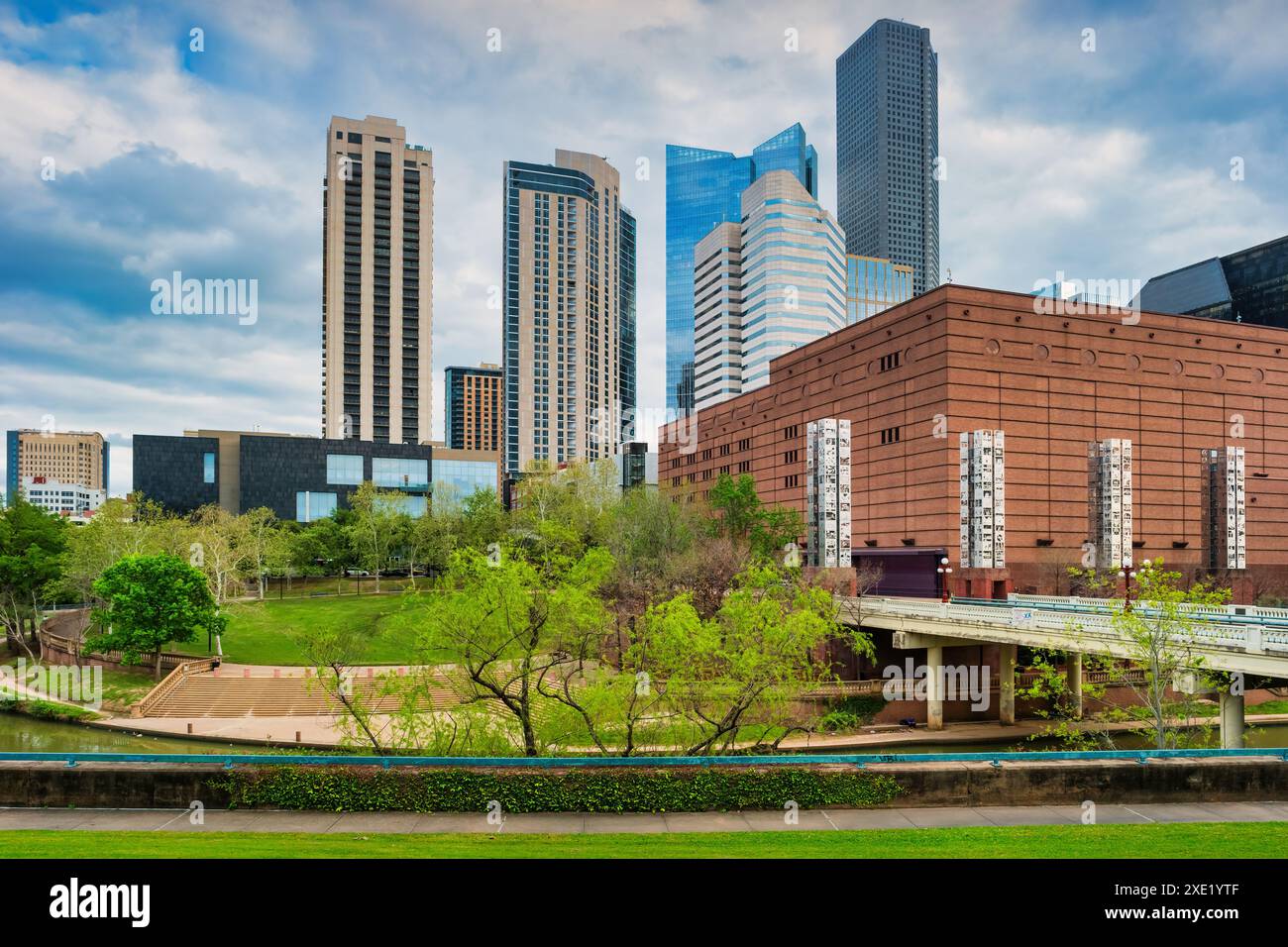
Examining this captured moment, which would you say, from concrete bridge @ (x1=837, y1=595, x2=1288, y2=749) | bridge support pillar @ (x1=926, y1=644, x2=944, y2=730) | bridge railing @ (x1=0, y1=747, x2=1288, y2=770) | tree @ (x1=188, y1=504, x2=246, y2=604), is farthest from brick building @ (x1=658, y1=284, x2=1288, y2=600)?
tree @ (x1=188, y1=504, x2=246, y2=604)

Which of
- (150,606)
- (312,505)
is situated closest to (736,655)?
(150,606)

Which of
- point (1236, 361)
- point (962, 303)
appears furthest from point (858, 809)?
point (1236, 361)

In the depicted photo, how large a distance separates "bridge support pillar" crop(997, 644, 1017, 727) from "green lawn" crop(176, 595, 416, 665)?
117ft

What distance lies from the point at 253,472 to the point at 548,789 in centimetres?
12111

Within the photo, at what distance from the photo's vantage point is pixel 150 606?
48.6 meters

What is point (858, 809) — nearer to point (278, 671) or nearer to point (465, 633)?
point (465, 633)

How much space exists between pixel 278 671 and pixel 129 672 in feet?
32.2

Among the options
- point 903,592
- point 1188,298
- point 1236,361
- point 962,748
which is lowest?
point 962,748

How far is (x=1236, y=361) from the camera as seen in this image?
72562 millimetres

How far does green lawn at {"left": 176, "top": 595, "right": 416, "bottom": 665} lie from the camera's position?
54469 millimetres

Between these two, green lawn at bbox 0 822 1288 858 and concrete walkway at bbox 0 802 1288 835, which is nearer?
green lawn at bbox 0 822 1288 858

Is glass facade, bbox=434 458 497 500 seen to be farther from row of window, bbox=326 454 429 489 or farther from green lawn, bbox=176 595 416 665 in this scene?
green lawn, bbox=176 595 416 665

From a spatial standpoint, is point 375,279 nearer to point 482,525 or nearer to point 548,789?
point 482,525

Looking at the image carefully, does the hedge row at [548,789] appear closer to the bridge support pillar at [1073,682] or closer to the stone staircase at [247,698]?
the stone staircase at [247,698]
